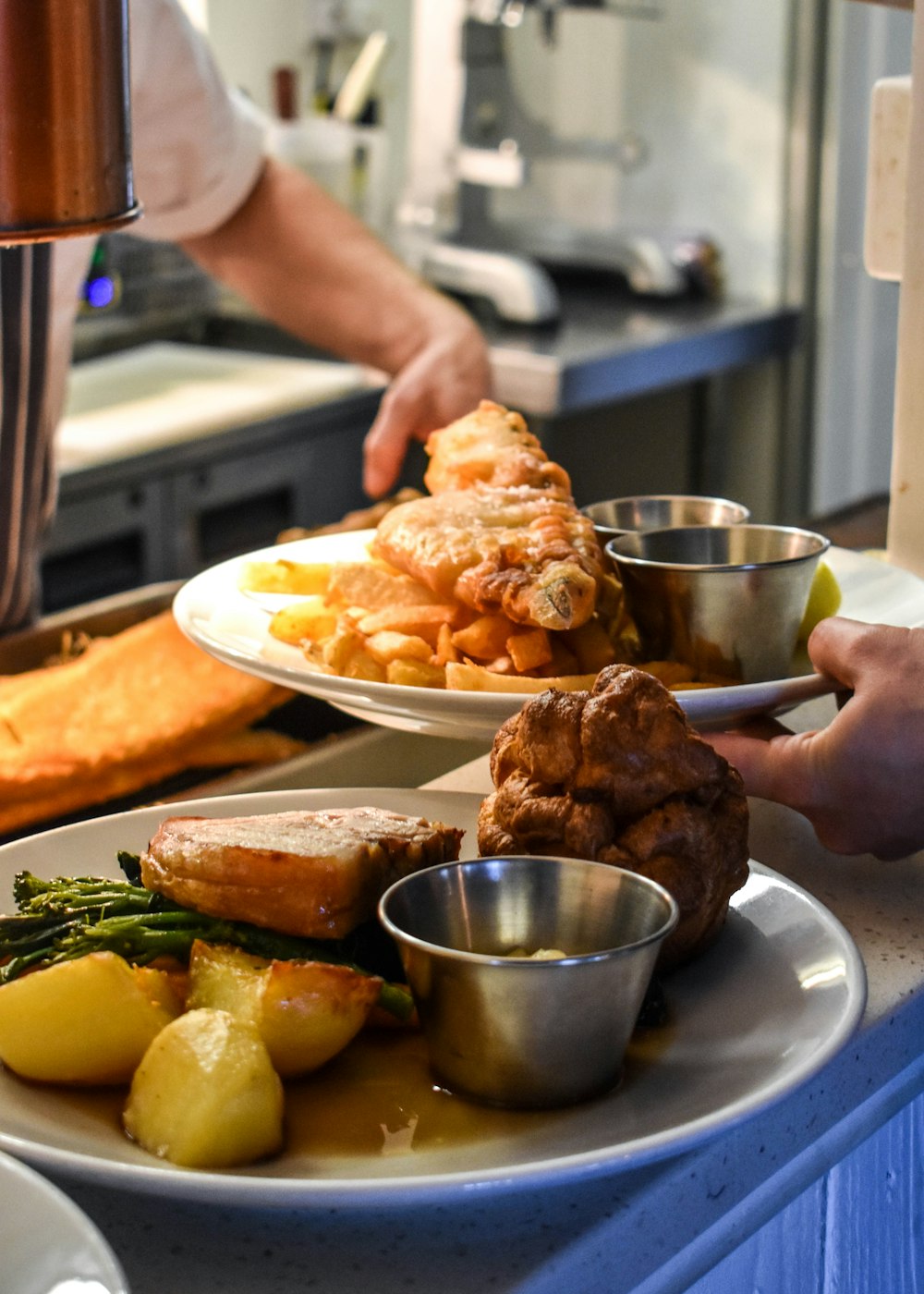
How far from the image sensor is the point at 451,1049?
0.75 metres

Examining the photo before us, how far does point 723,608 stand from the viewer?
3.68ft

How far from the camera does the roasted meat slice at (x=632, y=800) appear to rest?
2.76 feet

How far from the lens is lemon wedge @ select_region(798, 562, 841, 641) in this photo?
1.24m

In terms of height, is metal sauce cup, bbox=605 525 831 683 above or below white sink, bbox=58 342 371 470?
above

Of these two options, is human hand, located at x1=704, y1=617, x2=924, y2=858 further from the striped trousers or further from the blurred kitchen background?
the blurred kitchen background

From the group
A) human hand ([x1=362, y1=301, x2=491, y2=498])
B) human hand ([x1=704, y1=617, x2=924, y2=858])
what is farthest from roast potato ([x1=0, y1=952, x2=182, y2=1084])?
human hand ([x1=362, y1=301, x2=491, y2=498])

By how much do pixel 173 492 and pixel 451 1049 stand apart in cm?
246

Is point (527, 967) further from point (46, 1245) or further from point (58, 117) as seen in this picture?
point (58, 117)

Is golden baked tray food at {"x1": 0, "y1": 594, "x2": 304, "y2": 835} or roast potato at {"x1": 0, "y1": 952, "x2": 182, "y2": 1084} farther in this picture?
golden baked tray food at {"x1": 0, "y1": 594, "x2": 304, "y2": 835}

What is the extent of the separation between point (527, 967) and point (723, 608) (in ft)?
1.54

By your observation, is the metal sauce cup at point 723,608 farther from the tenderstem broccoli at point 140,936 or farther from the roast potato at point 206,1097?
the roast potato at point 206,1097

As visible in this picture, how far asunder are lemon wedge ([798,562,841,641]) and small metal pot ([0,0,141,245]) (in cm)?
62

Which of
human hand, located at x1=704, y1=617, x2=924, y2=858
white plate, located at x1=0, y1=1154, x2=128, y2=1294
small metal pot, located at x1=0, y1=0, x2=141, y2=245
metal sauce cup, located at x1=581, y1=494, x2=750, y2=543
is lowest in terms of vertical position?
white plate, located at x1=0, y1=1154, x2=128, y2=1294

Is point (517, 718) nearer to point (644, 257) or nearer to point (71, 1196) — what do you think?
point (71, 1196)
